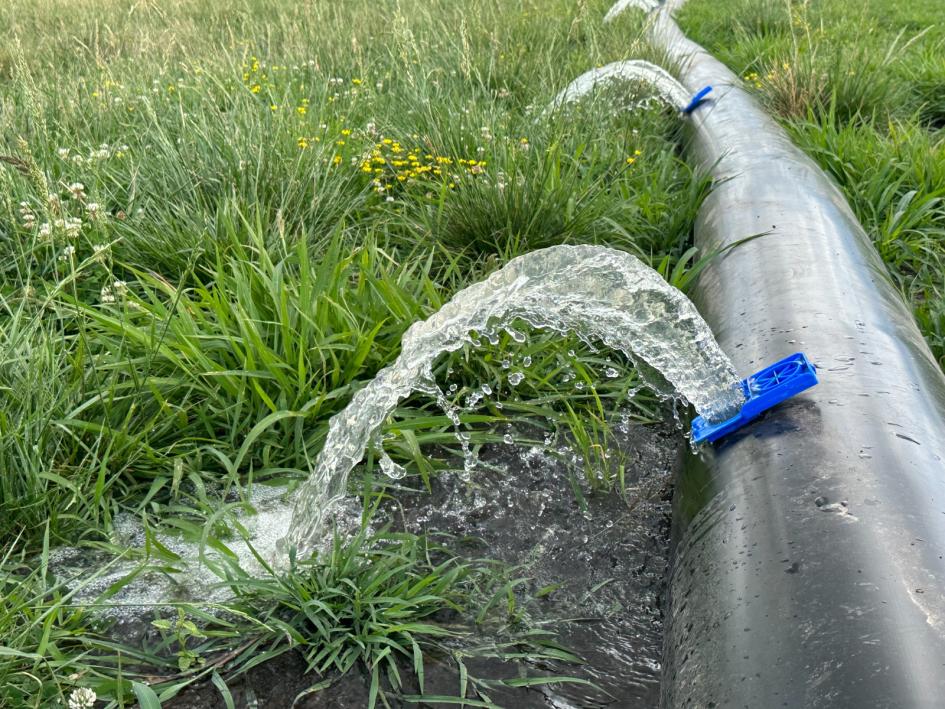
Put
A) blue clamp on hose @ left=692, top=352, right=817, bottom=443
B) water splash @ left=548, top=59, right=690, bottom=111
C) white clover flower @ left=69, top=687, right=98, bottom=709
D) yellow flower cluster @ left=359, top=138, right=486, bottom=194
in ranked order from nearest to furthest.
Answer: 1. white clover flower @ left=69, top=687, right=98, bottom=709
2. blue clamp on hose @ left=692, top=352, right=817, bottom=443
3. yellow flower cluster @ left=359, top=138, right=486, bottom=194
4. water splash @ left=548, top=59, right=690, bottom=111

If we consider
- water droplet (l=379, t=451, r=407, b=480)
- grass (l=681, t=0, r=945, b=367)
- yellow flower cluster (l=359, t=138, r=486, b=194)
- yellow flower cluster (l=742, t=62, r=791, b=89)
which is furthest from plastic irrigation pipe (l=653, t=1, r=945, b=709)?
yellow flower cluster (l=742, t=62, r=791, b=89)

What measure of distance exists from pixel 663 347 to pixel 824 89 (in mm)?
3370

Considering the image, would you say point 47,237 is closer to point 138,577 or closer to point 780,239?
point 138,577

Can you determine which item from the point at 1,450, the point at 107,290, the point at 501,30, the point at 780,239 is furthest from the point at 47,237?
the point at 501,30

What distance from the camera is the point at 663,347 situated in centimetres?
246

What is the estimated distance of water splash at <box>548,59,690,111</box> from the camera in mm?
4676

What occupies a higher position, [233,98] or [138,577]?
[233,98]

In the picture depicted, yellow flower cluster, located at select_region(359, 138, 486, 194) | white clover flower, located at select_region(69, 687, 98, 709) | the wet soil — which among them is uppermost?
yellow flower cluster, located at select_region(359, 138, 486, 194)

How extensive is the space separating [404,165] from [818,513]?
2.92 meters

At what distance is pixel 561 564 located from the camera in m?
2.31

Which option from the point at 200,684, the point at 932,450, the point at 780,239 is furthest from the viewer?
the point at 780,239

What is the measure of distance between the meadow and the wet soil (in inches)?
2.1

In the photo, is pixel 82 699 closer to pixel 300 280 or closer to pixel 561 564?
pixel 561 564

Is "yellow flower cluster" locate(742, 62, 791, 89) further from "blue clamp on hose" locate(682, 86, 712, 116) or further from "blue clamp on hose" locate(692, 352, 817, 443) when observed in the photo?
"blue clamp on hose" locate(692, 352, 817, 443)
